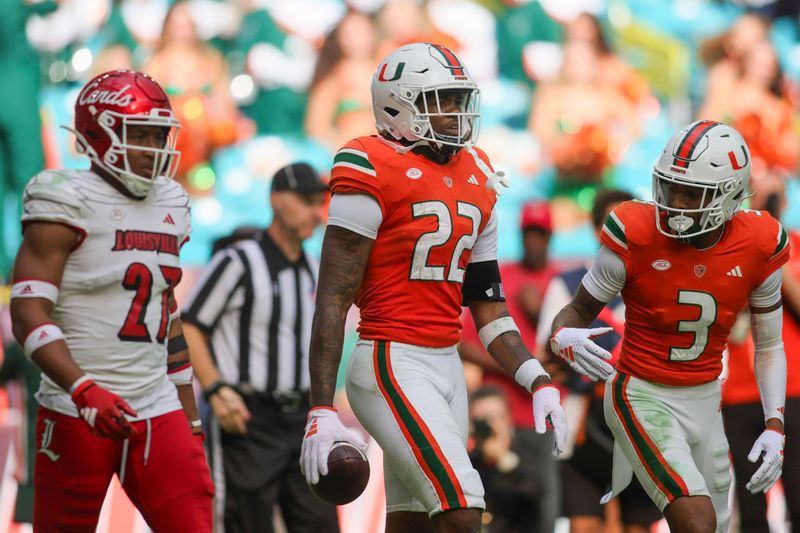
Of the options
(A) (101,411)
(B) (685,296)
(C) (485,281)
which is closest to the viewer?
(A) (101,411)

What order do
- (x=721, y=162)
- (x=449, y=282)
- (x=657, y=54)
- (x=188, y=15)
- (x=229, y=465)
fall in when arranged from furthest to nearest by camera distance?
(x=657, y=54), (x=188, y=15), (x=229, y=465), (x=721, y=162), (x=449, y=282)

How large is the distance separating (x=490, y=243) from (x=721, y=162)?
0.88 m

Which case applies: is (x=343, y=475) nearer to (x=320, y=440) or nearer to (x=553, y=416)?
(x=320, y=440)

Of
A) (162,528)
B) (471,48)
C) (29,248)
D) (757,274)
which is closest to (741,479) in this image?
(757,274)

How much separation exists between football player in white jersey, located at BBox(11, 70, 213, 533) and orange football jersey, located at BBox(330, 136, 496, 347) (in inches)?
30.0

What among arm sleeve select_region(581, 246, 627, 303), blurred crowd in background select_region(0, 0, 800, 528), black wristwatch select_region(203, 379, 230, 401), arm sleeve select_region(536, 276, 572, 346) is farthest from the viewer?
blurred crowd in background select_region(0, 0, 800, 528)

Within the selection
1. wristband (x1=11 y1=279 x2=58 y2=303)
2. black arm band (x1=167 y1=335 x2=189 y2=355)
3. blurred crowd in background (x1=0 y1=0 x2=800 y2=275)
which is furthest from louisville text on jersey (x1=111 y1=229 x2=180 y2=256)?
blurred crowd in background (x1=0 y1=0 x2=800 y2=275)

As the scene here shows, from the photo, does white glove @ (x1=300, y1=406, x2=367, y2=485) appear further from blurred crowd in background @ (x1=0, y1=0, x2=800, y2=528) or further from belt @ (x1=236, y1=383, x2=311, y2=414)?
blurred crowd in background @ (x1=0, y1=0, x2=800, y2=528)

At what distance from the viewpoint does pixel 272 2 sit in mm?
10602

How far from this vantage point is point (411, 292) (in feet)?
13.7

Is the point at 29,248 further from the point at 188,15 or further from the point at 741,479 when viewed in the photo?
the point at 188,15

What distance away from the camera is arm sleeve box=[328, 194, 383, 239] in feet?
13.4

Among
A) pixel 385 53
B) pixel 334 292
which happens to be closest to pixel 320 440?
pixel 334 292

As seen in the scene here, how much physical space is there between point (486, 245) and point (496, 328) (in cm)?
28
